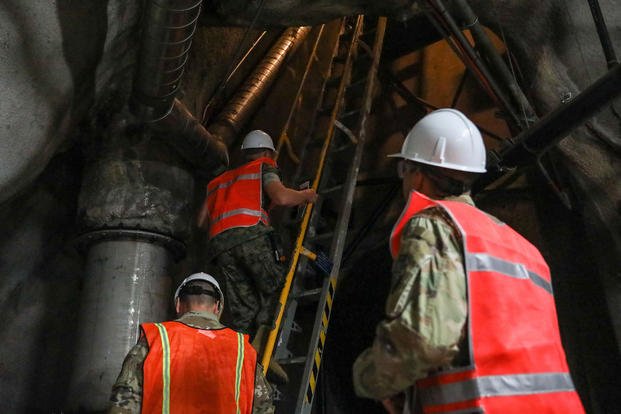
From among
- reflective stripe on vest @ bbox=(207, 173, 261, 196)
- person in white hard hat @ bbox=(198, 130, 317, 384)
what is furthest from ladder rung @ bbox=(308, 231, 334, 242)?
reflective stripe on vest @ bbox=(207, 173, 261, 196)

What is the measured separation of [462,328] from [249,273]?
8.48 feet

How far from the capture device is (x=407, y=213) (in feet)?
6.42

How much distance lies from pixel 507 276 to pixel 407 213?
0.37 metres

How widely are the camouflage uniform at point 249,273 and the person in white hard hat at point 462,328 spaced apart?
7.19 ft

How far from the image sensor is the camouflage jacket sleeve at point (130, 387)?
2.69 meters

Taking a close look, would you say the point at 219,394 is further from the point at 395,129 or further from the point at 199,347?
the point at 395,129

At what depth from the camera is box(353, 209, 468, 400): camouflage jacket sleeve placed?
5.42 ft

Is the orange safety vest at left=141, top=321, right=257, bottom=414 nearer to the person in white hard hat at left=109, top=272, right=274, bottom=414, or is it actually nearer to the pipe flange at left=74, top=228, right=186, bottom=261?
the person in white hard hat at left=109, top=272, right=274, bottom=414

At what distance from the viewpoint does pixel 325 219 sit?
5.20 meters

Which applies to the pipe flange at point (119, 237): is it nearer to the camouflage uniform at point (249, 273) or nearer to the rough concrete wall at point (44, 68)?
the camouflage uniform at point (249, 273)

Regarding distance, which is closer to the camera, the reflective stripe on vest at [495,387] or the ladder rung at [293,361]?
the reflective stripe on vest at [495,387]

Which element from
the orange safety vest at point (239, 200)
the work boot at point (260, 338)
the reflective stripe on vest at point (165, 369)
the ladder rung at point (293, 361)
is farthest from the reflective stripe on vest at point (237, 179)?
the reflective stripe on vest at point (165, 369)

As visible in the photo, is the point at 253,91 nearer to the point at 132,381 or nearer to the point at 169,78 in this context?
the point at 169,78

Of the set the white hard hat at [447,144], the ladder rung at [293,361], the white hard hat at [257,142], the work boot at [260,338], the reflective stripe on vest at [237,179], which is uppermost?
the white hard hat at [257,142]
